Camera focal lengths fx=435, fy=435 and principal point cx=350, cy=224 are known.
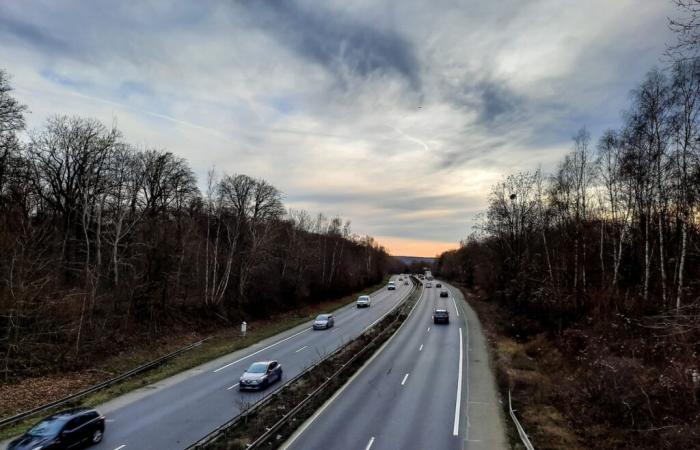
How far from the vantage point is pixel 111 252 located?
127 ft

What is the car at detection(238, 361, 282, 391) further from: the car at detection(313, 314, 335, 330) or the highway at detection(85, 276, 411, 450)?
the car at detection(313, 314, 335, 330)

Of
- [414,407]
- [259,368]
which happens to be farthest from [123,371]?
[414,407]

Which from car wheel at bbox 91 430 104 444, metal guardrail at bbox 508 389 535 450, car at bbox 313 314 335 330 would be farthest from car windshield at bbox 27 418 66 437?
car at bbox 313 314 335 330

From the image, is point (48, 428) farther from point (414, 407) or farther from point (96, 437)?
point (414, 407)

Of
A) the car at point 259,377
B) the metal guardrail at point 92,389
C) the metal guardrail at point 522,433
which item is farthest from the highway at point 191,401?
the metal guardrail at point 522,433

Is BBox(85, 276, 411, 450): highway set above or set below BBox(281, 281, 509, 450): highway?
below

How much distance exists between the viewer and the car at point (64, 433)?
13656 millimetres

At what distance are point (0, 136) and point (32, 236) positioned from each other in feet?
42.1

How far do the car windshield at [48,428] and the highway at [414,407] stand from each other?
749 cm

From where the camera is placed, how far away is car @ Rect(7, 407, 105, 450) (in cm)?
1366

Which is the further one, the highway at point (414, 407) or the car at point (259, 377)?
the car at point (259, 377)

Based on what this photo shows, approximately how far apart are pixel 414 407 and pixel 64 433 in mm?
13333

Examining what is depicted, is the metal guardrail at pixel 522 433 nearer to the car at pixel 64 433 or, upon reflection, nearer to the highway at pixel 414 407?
the highway at pixel 414 407

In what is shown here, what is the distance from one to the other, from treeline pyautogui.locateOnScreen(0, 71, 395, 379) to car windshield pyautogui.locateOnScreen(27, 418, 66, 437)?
33.2 feet
